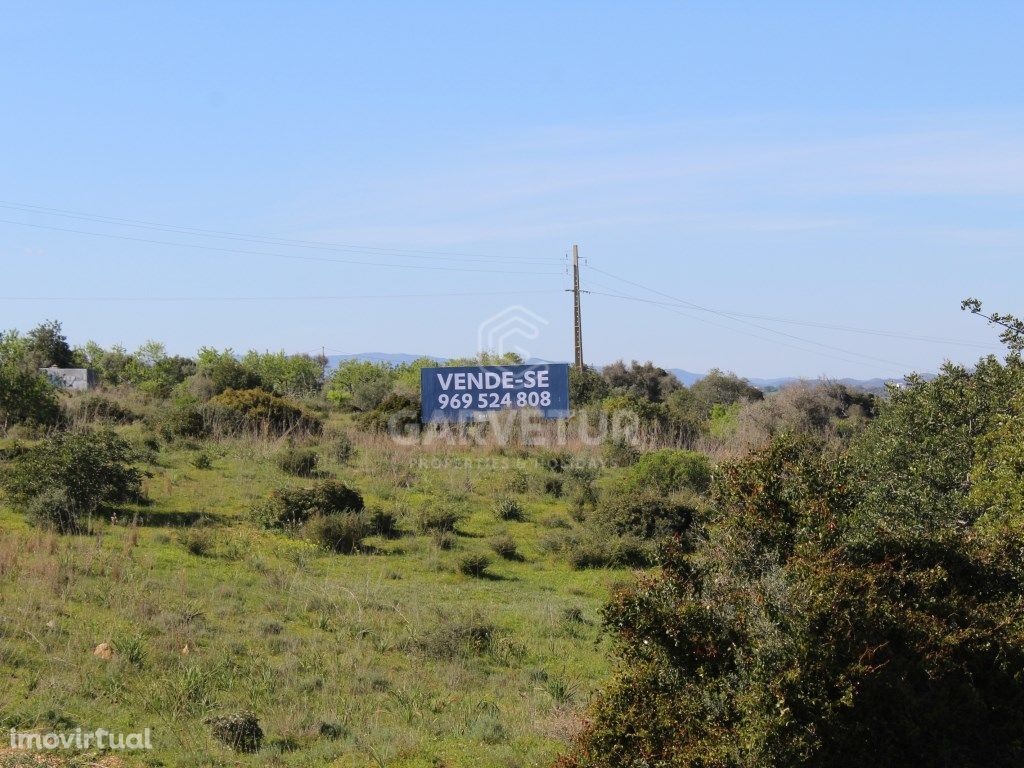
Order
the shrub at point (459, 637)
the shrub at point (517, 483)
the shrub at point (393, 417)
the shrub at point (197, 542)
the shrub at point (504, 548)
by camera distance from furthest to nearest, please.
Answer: the shrub at point (393, 417)
the shrub at point (517, 483)
the shrub at point (504, 548)
the shrub at point (197, 542)
the shrub at point (459, 637)

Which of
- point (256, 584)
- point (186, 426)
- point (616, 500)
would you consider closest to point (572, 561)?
point (616, 500)

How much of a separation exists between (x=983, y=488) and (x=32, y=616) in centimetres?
1108

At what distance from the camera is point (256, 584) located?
50.9 feet

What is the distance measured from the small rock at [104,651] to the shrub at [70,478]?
266 inches

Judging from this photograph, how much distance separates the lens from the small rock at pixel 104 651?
11289mm

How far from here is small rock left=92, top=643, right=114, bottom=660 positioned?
37.0 feet

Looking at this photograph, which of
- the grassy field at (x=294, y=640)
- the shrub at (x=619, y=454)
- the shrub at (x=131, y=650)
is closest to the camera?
the grassy field at (x=294, y=640)

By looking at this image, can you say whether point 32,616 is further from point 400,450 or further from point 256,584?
point 400,450

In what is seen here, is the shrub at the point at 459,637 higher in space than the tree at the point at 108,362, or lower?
lower

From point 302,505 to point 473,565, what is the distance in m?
4.10

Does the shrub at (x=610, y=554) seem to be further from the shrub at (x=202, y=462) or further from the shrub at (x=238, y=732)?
the shrub at (x=202, y=462)

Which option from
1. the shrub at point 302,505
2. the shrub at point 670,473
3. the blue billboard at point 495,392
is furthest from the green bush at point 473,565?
the blue billboard at point 495,392

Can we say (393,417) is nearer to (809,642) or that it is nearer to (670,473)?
(670,473)

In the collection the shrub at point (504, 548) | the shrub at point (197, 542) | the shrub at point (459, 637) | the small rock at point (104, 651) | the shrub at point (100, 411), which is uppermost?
the shrub at point (100, 411)
